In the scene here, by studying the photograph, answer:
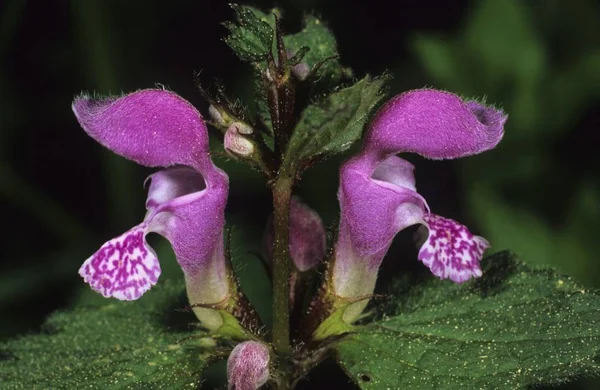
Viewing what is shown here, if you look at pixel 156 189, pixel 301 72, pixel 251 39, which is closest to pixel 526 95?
pixel 301 72

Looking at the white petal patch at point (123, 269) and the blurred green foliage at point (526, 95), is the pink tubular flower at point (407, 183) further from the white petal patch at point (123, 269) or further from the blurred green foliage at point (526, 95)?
the blurred green foliage at point (526, 95)

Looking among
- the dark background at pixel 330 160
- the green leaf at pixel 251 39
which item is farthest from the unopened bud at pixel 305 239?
the dark background at pixel 330 160

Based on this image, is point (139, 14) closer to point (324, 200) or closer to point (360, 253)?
point (324, 200)

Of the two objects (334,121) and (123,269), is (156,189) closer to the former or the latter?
(123,269)

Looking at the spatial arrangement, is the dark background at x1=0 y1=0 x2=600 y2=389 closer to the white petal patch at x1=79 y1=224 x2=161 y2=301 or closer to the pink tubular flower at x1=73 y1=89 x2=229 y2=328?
the pink tubular flower at x1=73 y1=89 x2=229 y2=328

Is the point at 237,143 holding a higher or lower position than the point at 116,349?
higher

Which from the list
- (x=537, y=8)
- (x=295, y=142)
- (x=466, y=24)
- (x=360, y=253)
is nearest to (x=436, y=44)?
(x=466, y=24)
